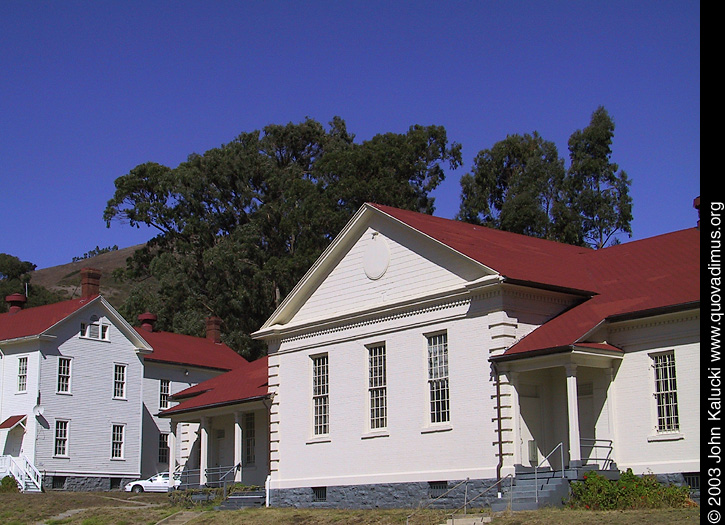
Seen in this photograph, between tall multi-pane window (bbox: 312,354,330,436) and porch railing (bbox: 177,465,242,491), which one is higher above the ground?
tall multi-pane window (bbox: 312,354,330,436)

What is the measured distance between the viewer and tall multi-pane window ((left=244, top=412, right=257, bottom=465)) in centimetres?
3644

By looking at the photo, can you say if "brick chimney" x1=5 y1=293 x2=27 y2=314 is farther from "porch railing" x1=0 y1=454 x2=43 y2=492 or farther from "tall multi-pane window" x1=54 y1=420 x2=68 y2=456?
"porch railing" x1=0 y1=454 x2=43 y2=492

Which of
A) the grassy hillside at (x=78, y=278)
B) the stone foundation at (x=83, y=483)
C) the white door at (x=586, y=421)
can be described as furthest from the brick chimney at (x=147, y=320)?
the grassy hillside at (x=78, y=278)

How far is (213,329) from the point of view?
188 feet

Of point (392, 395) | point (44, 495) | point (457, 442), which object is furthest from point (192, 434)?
point (457, 442)

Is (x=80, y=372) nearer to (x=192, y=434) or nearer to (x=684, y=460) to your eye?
(x=192, y=434)

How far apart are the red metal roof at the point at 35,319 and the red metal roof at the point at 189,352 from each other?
16.9 ft

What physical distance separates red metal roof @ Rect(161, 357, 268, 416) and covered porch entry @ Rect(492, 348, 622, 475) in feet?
37.6

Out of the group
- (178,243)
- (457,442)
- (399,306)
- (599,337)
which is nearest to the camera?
(599,337)

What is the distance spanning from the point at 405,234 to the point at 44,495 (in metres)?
20.8

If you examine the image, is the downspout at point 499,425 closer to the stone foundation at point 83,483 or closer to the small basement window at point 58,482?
the stone foundation at point 83,483

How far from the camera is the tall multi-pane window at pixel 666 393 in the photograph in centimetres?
2280

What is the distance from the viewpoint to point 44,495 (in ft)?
128

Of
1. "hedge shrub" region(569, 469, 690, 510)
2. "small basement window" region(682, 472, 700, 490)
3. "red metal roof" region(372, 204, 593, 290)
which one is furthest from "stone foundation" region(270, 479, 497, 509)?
"red metal roof" region(372, 204, 593, 290)
